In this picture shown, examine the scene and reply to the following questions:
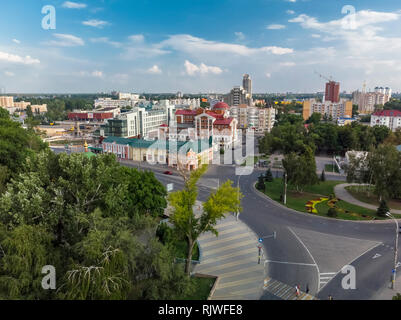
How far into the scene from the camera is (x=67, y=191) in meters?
18.2

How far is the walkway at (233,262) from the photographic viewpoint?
18.6 metres

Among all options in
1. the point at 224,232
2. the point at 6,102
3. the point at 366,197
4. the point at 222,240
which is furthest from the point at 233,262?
the point at 6,102

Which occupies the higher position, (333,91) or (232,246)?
(333,91)

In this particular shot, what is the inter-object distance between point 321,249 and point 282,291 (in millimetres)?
7181

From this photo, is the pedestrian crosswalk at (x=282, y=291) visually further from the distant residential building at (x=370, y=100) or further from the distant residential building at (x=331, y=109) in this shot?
the distant residential building at (x=370, y=100)

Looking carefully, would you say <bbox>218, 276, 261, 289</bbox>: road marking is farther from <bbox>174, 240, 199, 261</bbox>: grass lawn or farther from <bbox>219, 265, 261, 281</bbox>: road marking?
<bbox>174, 240, 199, 261</bbox>: grass lawn

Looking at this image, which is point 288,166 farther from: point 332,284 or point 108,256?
point 108,256

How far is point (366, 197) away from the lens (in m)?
36.8

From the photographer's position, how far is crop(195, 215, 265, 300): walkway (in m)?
18.6

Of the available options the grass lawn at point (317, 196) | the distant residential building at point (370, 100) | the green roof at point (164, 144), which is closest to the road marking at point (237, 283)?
the grass lawn at point (317, 196)

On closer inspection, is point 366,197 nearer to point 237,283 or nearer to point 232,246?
point 232,246

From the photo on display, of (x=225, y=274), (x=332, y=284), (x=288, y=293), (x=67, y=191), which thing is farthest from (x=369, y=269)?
(x=67, y=191)

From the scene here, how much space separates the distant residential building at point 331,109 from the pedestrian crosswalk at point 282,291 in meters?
122
